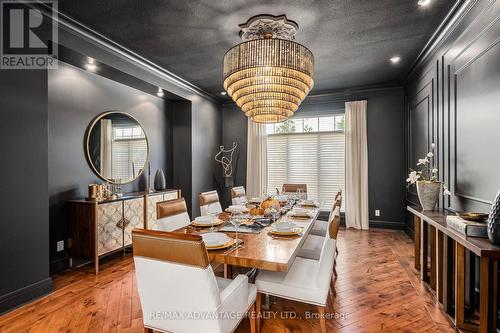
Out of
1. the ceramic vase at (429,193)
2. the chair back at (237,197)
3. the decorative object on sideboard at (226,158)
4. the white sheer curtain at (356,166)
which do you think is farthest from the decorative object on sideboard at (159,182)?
the ceramic vase at (429,193)

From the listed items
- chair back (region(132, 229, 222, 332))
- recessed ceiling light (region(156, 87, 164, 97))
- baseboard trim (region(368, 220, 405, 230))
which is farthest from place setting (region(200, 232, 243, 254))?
baseboard trim (region(368, 220, 405, 230))

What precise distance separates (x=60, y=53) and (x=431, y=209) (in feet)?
14.3

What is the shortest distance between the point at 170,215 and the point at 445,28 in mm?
3493

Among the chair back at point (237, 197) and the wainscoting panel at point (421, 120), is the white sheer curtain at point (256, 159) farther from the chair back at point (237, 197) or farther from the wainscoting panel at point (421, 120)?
the wainscoting panel at point (421, 120)

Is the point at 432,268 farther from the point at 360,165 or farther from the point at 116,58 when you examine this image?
the point at 116,58

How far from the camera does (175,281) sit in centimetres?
135

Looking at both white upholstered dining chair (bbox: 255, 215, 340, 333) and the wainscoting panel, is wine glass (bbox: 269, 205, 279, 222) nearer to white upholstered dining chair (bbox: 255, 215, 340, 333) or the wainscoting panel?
white upholstered dining chair (bbox: 255, 215, 340, 333)

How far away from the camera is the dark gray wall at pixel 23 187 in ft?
7.50

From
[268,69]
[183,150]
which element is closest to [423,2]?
[268,69]

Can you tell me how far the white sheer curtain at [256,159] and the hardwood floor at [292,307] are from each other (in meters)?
2.79

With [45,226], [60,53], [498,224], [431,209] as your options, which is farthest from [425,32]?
[45,226]

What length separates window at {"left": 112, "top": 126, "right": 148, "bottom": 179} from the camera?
3887 mm

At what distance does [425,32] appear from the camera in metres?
3.03

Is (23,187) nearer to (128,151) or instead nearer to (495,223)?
(128,151)
